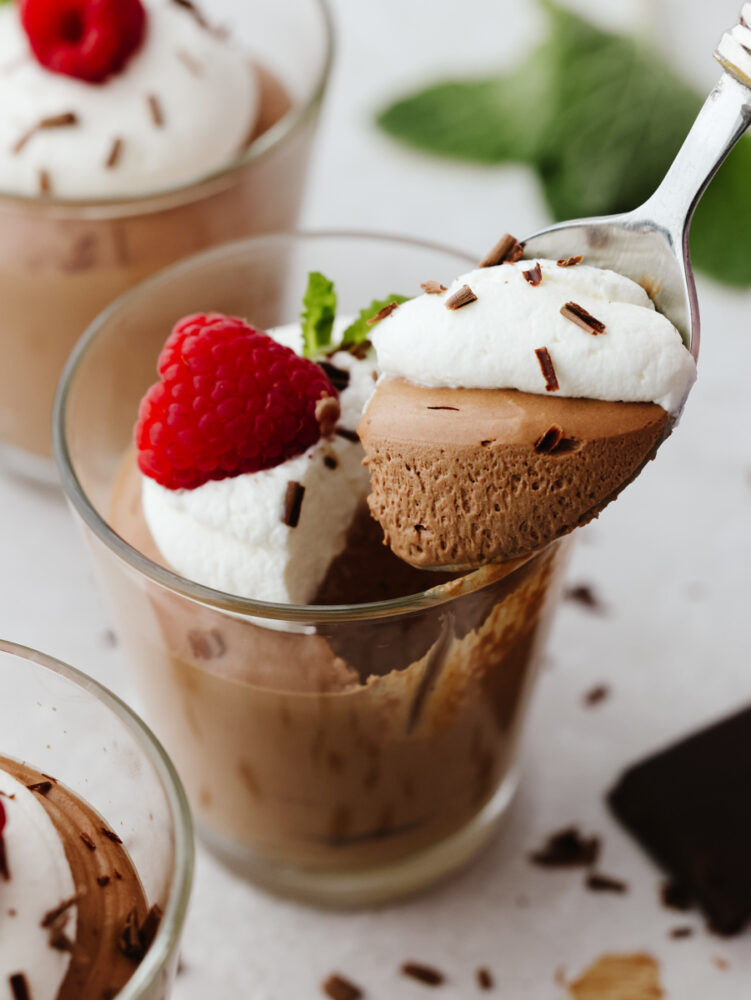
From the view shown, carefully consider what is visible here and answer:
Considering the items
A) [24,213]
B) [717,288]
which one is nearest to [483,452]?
[24,213]

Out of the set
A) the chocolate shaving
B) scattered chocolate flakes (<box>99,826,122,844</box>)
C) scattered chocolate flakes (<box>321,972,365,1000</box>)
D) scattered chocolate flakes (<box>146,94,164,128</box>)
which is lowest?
scattered chocolate flakes (<box>321,972,365,1000</box>)

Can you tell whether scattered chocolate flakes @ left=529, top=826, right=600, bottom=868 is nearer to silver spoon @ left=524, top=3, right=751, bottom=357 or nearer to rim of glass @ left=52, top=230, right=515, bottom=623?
rim of glass @ left=52, top=230, right=515, bottom=623

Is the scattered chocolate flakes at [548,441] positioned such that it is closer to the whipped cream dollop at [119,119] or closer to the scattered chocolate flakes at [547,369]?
the scattered chocolate flakes at [547,369]

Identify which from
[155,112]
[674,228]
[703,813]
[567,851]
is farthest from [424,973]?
[155,112]

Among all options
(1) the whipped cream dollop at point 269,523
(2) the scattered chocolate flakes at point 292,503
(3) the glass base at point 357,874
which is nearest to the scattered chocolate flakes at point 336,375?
(1) the whipped cream dollop at point 269,523

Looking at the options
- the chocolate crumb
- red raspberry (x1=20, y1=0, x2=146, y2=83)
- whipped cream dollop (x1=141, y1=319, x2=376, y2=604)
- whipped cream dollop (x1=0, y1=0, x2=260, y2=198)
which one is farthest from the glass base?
red raspberry (x1=20, y1=0, x2=146, y2=83)

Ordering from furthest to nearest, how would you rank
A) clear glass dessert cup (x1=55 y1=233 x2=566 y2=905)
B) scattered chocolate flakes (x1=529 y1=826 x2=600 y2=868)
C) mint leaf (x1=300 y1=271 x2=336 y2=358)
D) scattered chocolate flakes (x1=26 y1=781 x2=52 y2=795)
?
1. scattered chocolate flakes (x1=529 y1=826 x2=600 y2=868)
2. mint leaf (x1=300 y1=271 x2=336 y2=358)
3. clear glass dessert cup (x1=55 y1=233 x2=566 y2=905)
4. scattered chocolate flakes (x1=26 y1=781 x2=52 y2=795)
